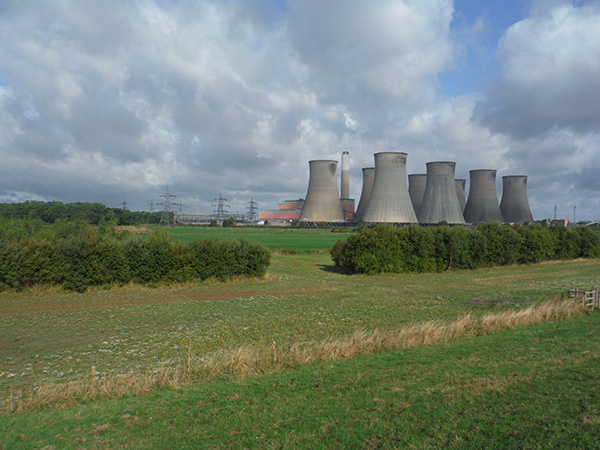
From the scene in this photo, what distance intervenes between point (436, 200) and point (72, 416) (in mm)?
57119

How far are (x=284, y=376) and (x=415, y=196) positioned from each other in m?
67.0

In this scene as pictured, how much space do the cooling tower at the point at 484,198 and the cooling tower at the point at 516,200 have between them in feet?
14.3

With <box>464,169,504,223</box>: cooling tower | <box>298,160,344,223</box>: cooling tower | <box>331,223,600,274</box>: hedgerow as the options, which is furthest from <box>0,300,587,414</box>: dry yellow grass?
<box>464,169,504,223</box>: cooling tower

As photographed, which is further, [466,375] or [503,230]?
[503,230]

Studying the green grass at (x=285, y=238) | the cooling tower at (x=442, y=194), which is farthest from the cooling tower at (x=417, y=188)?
the green grass at (x=285, y=238)

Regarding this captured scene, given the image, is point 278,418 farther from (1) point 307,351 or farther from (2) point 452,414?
(1) point 307,351

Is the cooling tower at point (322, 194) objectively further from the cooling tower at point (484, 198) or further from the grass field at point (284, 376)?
the grass field at point (284, 376)

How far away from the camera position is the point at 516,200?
67250 millimetres

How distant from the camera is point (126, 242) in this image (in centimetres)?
1847

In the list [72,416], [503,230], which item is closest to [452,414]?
[72,416]

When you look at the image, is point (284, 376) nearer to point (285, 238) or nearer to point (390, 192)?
point (285, 238)

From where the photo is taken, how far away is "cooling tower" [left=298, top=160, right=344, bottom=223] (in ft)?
203

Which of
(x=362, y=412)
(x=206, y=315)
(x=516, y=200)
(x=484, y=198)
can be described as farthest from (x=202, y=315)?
(x=516, y=200)

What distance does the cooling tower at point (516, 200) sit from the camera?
67188 millimetres
